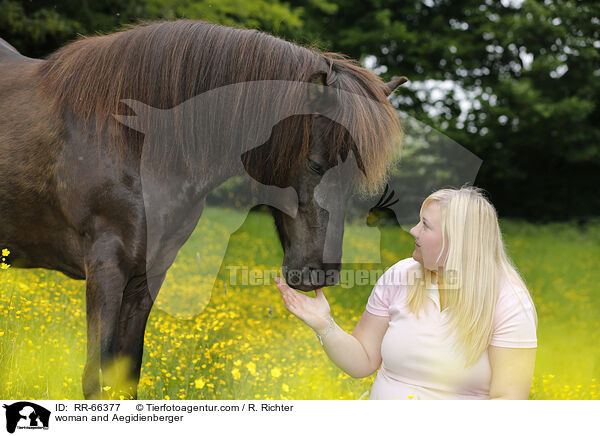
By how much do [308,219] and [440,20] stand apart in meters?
12.9

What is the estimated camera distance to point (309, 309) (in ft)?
7.72

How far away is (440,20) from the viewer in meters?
13.7

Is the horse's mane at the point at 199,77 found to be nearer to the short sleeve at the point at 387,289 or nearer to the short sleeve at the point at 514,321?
the short sleeve at the point at 387,289

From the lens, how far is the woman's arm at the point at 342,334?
235cm

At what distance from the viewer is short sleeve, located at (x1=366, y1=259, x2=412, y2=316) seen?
2406mm

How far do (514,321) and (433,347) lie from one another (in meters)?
0.36
